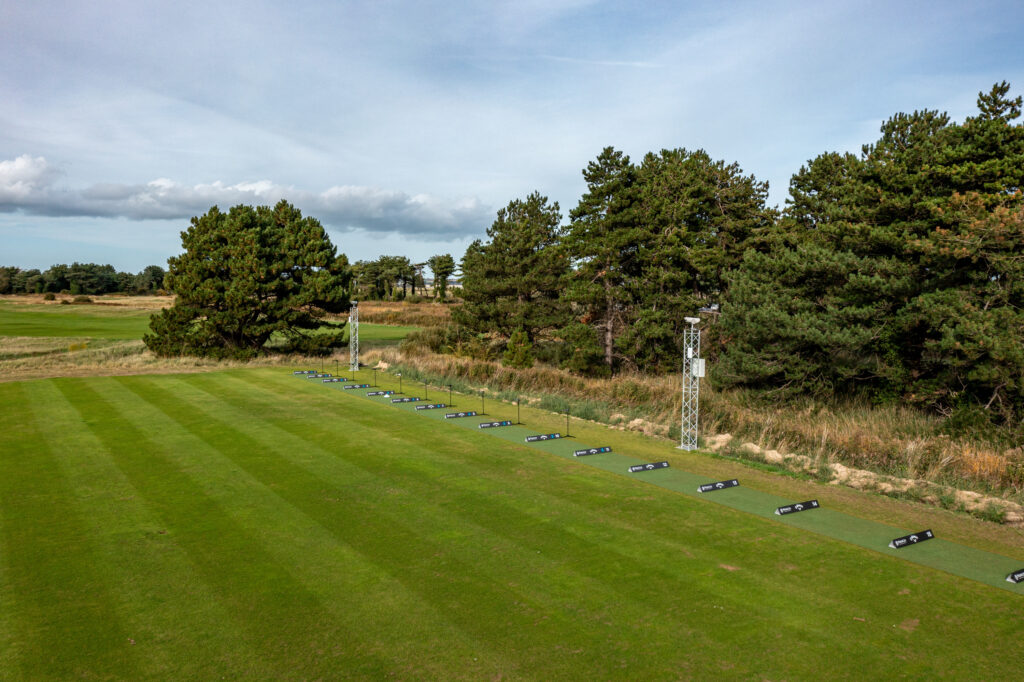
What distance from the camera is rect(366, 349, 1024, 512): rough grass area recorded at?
12797mm

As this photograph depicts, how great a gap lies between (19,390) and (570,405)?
66.1ft

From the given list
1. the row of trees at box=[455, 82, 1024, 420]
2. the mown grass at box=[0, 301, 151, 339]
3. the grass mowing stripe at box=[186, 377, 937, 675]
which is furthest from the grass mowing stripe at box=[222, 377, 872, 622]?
the mown grass at box=[0, 301, 151, 339]

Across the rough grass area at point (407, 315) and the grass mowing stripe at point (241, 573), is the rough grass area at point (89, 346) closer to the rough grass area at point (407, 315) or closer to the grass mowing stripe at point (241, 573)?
the rough grass area at point (407, 315)

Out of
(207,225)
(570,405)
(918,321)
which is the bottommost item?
(570,405)

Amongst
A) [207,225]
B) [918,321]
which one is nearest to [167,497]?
[918,321]

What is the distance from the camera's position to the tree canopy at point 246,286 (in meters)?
32.9

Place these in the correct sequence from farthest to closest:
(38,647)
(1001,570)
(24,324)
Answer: (24,324)
(1001,570)
(38,647)

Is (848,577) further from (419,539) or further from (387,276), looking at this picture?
(387,276)

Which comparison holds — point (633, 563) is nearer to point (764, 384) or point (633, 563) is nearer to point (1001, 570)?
point (1001, 570)

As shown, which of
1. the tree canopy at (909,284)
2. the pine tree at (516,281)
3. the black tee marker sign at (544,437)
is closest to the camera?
the black tee marker sign at (544,437)

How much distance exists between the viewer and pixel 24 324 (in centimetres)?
5156

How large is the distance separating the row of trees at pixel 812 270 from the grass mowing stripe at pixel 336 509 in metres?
15.8

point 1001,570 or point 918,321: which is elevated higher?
point 918,321

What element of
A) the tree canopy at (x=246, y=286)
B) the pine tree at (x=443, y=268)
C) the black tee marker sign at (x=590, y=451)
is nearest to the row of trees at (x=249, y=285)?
the tree canopy at (x=246, y=286)
